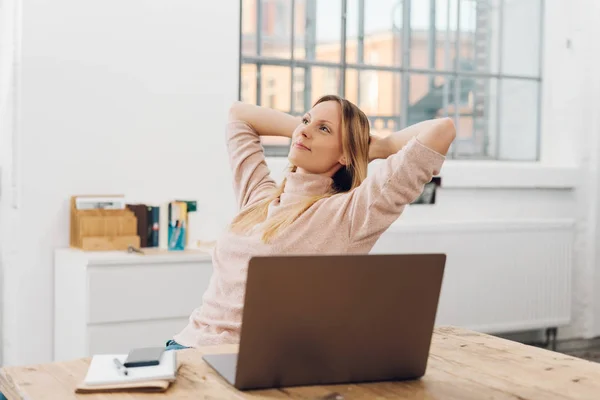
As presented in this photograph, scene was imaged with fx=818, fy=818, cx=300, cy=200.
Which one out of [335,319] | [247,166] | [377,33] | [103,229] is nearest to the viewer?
[335,319]

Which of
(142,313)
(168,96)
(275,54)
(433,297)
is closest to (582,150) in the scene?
(275,54)

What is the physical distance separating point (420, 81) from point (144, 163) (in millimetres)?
1977

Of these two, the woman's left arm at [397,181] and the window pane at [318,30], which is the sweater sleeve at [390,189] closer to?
the woman's left arm at [397,181]

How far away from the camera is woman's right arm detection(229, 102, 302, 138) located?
2.38 meters

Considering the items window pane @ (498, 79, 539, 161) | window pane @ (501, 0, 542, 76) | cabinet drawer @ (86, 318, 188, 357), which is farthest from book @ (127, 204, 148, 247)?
window pane @ (501, 0, 542, 76)

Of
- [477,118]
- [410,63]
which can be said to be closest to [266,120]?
[410,63]

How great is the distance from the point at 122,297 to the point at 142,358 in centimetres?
192

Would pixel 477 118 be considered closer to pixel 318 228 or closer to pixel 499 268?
pixel 499 268

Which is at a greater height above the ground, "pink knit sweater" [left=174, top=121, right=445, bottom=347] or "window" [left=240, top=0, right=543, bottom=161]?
"window" [left=240, top=0, right=543, bottom=161]

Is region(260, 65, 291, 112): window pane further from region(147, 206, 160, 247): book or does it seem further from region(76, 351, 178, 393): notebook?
region(76, 351, 178, 393): notebook

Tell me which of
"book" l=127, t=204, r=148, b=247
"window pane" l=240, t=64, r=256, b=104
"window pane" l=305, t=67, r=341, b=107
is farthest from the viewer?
"window pane" l=305, t=67, r=341, b=107

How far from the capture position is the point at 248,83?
4367mm

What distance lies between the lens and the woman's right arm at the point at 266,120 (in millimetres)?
2379

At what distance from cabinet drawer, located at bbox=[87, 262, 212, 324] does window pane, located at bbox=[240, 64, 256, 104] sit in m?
1.24
